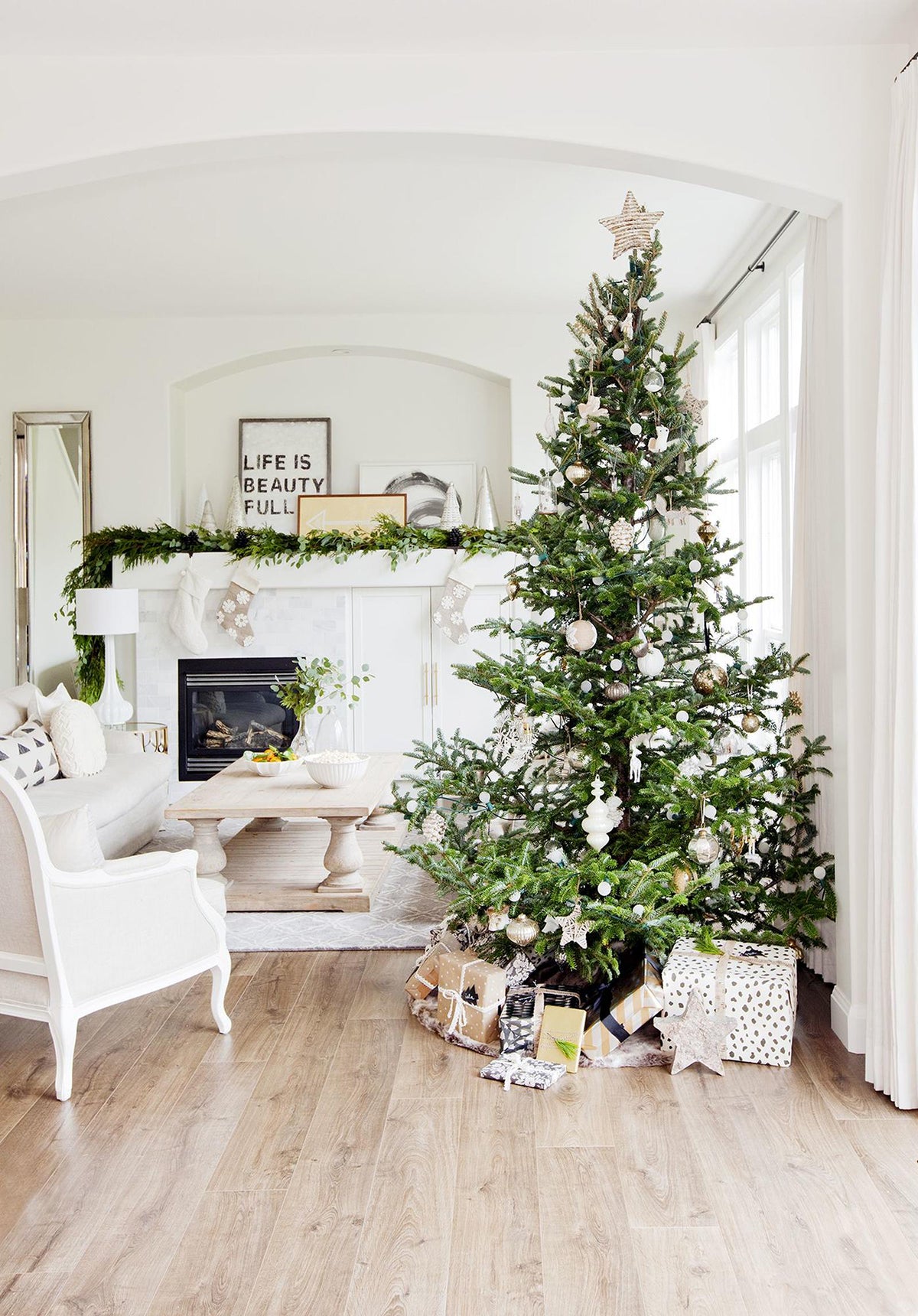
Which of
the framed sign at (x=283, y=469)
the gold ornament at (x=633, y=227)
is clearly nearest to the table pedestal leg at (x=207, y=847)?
the gold ornament at (x=633, y=227)

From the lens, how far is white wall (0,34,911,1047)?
9.69 ft

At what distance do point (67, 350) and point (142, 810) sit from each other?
335 cm

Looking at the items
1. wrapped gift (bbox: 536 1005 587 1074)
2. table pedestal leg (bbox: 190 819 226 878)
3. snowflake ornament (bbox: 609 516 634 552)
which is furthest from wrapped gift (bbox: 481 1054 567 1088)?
table pedestal leg (bbox: 190 819 226 878)

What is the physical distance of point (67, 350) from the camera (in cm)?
683

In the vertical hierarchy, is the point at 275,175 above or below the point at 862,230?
above

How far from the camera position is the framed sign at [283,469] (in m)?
7.06

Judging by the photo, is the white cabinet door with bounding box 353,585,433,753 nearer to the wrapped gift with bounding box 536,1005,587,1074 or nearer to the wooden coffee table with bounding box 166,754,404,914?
the wooden coffee table with bounding box 166,754,404,914

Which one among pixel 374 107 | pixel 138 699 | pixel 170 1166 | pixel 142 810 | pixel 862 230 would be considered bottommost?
pixel 170 1166

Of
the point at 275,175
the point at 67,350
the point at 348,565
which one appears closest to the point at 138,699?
the point at 348,565

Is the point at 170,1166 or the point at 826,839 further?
the point at 826,839

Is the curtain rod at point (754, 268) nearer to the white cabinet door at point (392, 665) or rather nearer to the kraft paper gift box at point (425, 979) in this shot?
the white cabinet door at point (392, 665)

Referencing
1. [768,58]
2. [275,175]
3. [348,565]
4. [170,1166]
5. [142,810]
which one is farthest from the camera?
[348,565]

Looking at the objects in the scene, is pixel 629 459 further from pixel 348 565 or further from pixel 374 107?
pixel 348 565

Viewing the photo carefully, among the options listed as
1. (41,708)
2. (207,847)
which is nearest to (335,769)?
(207,847)
